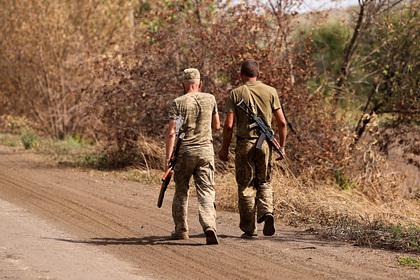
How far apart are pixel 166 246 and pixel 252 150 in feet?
4.97

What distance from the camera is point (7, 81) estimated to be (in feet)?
94.3

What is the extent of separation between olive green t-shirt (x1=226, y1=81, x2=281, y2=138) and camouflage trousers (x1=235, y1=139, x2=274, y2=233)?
160mm

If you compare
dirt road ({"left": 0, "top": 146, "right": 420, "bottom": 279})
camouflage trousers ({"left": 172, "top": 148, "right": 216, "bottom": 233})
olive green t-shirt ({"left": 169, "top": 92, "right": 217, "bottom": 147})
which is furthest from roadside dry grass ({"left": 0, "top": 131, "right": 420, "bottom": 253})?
olive green t-shirt ({"left": 169, "top": 92, "right": 217, "bottom": 147})

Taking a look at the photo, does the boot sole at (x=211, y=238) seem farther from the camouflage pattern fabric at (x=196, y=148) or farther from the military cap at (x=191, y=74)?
the military cap at (x=191, y=74)

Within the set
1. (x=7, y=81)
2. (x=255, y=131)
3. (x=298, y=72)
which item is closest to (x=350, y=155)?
(x=298, y=72)

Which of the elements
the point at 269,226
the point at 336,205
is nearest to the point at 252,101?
the point at 269,226

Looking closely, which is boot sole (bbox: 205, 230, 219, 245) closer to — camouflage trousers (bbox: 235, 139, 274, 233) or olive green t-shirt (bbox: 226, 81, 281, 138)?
camouflage trousers (bbox: 235, 139, 274, 233)

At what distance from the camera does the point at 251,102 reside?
1077cm

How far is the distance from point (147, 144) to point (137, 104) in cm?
97

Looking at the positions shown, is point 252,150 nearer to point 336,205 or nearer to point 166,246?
point 166,246

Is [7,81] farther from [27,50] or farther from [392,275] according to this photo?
[392,275]

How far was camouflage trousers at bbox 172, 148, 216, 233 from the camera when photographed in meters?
10.4

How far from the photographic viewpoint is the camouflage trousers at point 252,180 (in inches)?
426

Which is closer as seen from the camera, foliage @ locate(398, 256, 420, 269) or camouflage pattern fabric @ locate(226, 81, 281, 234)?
foliage @ locate(398, 256, 420, 269)
